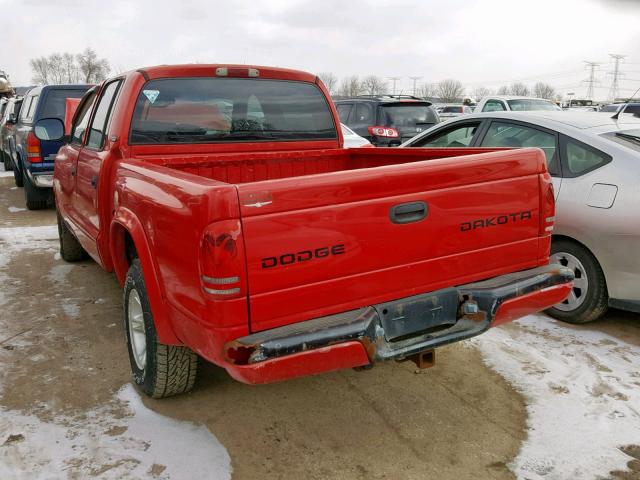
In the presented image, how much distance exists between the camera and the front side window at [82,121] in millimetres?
4906

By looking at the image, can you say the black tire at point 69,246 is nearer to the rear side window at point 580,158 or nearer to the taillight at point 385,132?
the rear side window at point 580,158

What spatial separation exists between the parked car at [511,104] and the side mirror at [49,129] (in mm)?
9815

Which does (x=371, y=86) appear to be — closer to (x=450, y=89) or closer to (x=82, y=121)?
(x=450, y=89)

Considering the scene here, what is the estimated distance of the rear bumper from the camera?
95.0 inches

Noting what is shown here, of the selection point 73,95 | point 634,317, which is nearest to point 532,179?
point 634,317

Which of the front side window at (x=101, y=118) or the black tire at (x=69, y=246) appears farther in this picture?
the black tire at (x=69, y=246)

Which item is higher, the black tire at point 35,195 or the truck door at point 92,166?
the truck door at point 92,166

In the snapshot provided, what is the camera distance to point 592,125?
14.9ft

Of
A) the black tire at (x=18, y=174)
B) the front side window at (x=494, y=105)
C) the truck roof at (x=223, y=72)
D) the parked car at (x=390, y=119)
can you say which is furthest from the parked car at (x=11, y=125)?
the front side window at (x=494, y=105)

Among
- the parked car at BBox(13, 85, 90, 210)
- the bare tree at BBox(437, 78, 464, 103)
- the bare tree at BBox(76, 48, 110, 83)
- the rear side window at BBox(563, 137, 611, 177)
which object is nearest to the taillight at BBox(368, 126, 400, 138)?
the parked car at BBox(13, 85, 90, 210)

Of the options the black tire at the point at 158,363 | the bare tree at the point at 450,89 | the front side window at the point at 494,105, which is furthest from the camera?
the bare tree at the point at 450,89

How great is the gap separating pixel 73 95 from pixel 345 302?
342 inches

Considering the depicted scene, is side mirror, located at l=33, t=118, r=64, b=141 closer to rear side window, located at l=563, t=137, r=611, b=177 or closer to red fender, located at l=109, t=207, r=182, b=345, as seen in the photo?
red fender, located at l=109, t=207, r=182, b=345

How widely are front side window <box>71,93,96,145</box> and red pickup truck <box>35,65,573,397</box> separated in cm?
105
